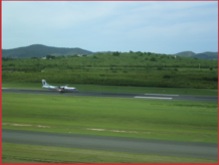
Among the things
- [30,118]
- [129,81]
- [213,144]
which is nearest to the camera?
[213,144]

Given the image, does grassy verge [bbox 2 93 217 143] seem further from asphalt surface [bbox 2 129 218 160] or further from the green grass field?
asphalt surface [bbox 2 129 218 160]

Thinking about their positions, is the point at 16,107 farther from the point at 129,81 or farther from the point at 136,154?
the point at 129,81

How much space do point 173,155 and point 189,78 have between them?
169 feet

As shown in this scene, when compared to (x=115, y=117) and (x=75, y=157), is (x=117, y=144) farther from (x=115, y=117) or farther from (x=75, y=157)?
(x=115, y=117)

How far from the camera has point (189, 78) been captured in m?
69.7

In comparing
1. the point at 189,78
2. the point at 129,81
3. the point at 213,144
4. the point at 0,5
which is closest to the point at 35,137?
the point at 0,5

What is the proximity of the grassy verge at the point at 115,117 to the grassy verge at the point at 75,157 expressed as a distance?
500 cm

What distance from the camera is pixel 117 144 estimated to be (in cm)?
2233

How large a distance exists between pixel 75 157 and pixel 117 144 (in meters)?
3.92

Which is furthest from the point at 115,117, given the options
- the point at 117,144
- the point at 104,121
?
the point at 117,144

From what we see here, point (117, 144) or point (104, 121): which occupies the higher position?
point (104, 121)

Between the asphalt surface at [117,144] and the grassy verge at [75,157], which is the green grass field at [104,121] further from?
the asphalt surface at [117,144]

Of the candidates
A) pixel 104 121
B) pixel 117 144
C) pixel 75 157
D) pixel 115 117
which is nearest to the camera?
pixel 75 157

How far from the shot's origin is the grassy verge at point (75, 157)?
18641mm
